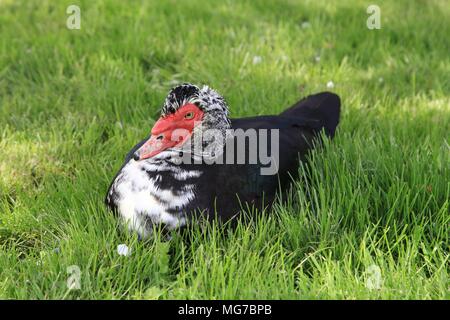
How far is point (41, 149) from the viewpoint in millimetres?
3680

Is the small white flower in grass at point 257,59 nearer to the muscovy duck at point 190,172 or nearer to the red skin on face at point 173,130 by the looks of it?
the muscovy duck at point 190,172

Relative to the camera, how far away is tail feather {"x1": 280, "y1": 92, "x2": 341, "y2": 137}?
11.9 ft

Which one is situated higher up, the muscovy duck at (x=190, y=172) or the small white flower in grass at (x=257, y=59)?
the small white flower in grass at (x=257, y=59)

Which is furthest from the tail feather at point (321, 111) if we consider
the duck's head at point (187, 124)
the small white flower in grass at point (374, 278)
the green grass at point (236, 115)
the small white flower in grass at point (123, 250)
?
the small white flower in grass at point (123, 250)

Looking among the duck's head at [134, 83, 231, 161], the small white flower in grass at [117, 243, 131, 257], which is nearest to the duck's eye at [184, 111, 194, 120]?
the duck's head at [134, 83, 231, 161]

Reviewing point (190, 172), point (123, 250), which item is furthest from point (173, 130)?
point (123, 250)

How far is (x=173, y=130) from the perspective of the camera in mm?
2750

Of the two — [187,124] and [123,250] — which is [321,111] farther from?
[123,250]

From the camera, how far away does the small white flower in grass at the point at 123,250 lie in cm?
259

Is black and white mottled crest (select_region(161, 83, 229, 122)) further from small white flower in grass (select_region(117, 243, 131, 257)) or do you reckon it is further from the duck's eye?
small white flower in grass (select_region(117, 243, 131, 257))

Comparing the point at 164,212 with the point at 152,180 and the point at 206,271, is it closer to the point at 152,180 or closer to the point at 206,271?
the point at 152,180

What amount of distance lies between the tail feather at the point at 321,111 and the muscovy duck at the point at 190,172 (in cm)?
77

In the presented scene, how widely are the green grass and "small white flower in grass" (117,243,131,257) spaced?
0.12 ft

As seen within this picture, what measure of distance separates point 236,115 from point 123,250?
161 cm
